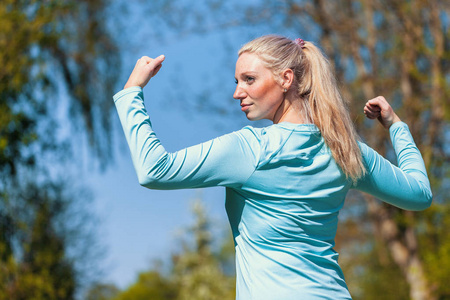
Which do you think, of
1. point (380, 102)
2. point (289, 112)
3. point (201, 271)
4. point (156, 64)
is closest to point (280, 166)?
point (289, 112)

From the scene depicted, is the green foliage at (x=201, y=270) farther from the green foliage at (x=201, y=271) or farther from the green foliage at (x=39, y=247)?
the green foliage at (x=39, y=247)

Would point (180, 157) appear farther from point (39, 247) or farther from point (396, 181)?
point (39, 247)

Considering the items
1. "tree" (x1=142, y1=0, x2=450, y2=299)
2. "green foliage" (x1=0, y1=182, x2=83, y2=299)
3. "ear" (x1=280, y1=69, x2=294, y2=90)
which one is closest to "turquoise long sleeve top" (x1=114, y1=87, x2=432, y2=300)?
"ear" (x1=280, y1=69, x2=294, y2=90)

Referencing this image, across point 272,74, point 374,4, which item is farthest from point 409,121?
point 272,74

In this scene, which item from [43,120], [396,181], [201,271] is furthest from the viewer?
[201,271]

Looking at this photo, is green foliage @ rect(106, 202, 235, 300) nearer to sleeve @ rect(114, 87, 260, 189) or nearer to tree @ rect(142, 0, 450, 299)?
tree @ rect(142, 0, 450, 299)

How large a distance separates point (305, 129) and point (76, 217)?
607 inches

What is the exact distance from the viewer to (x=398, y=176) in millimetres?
2090

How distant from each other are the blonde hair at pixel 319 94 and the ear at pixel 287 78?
2 centimetres

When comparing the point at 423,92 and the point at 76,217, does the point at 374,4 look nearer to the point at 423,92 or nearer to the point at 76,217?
the point at 423,92

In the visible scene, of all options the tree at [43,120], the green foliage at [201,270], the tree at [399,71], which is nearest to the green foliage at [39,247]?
the tree at [43,120]

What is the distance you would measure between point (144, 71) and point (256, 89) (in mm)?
367

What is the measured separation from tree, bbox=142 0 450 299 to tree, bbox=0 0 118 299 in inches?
98.1

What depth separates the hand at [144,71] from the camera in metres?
1.80
